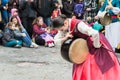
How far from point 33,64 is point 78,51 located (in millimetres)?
3639

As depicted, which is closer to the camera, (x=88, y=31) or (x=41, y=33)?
(x=88, y=31)

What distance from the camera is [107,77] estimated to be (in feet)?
16.1

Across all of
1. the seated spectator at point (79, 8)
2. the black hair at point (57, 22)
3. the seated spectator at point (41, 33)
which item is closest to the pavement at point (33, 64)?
the seated spectator at point (41, 33)

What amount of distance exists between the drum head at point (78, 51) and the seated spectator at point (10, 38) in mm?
5802

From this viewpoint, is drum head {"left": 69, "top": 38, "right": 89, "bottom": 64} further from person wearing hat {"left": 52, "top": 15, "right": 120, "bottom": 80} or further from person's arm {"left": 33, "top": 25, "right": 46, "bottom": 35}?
person's arm {"left": 33, "top": 25, "right": 46, "bottom": 35}

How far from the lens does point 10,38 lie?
10617mm

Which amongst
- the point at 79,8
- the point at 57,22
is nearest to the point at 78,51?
the point at 57,22

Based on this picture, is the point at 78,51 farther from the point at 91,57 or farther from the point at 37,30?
the point at 37,30

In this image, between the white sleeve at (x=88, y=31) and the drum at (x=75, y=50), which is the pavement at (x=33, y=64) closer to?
the drum at (x=75, y=50)

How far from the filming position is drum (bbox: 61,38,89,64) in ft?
15.7

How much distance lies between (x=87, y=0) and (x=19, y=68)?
7.19 metres

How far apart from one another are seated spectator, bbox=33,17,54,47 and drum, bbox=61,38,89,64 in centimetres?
605

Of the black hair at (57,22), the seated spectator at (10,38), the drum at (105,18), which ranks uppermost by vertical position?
the black hair at (57,22)

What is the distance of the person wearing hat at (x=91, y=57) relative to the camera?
4.76 m
